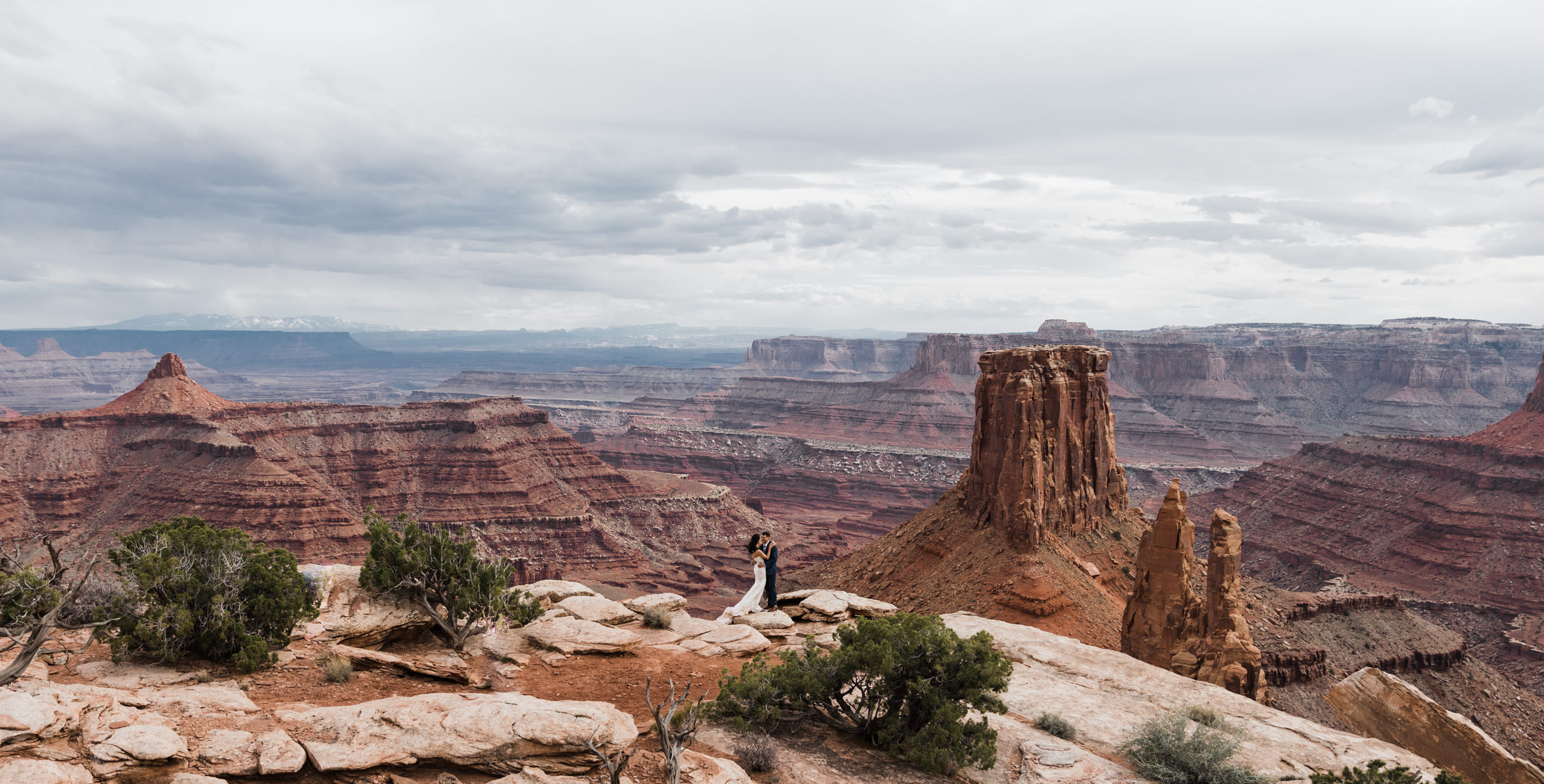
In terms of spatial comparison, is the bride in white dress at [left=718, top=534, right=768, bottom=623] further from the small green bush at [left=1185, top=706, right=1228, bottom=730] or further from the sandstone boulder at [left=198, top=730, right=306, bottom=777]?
the sandstone boulder at [left=198, top=730, right=306, bottom=777]

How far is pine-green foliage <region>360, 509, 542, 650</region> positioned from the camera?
19.0 meters

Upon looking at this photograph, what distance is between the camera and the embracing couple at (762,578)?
80.0ft

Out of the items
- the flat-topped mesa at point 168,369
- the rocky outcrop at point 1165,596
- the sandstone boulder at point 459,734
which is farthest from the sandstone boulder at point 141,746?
the flat-topped mesa at point 168,369

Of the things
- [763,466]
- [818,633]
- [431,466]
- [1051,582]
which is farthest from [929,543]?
[763,466]

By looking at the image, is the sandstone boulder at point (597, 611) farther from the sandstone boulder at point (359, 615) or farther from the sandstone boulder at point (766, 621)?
the sandstone boulder at point (359, 615)

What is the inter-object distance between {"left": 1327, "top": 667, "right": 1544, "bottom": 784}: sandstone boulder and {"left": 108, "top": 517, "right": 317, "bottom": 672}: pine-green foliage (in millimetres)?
25611

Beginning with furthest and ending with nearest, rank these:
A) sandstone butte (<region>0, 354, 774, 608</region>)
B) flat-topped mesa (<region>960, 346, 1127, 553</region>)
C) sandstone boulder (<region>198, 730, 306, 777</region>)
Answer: sandstone butte (<region>0, 354, 774, 608</region>)
flat-topped mesa (<region>960, 346, 1127, 553</region>)
sandstone boulder (<region>198, 730, 306, 777</region>)

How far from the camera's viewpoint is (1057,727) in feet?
55.2

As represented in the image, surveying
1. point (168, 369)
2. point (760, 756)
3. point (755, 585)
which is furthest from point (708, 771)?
point (168, 369)

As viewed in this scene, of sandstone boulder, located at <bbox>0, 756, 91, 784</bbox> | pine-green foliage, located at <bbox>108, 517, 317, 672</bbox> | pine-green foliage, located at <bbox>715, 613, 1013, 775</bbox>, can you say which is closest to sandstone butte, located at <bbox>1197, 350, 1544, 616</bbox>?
pine-green foliage, located at <bbox>715, 613, 1013, 775</bbox>

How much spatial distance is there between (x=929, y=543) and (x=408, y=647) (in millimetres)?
28266

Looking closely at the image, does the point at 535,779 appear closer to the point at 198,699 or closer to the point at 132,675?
the point at 198,699

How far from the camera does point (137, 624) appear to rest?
50.3ft

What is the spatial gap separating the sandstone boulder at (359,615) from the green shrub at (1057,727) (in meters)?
13.7
